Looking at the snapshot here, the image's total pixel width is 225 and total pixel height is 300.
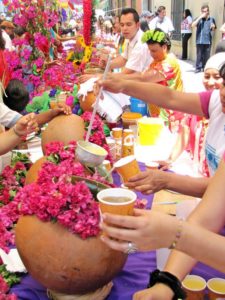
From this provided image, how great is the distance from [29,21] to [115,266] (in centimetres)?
200

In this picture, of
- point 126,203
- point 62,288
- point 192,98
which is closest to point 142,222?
point 126,203

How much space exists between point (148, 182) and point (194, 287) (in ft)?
1.37

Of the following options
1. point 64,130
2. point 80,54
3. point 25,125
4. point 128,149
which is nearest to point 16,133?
point 25,125

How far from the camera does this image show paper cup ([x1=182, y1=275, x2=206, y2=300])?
98 centimetres

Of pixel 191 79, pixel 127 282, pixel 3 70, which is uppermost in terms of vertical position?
pixel 3 70

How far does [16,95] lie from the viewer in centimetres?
271

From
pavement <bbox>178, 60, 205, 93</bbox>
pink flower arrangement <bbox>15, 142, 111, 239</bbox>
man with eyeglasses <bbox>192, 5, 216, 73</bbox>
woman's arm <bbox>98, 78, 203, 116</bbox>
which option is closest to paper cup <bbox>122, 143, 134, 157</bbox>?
woman's arm <bbox>98, 78, 203, 116</bbox>

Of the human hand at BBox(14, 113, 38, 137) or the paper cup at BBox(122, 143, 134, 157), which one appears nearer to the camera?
the human hand at BBox(14, 113, 38, 137)

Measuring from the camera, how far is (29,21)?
8.28ft

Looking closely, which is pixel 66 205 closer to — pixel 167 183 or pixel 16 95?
pixel 167 183

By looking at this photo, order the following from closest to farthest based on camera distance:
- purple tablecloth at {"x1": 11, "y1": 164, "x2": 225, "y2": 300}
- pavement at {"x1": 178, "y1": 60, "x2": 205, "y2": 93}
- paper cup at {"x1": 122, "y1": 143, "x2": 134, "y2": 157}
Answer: purple tablecloth at {"x1": 11, "y1": 164, "x2": 225, "y2": 300} → paper cup at {"x1": 122, "y1": 143, "x2": 134, "y2": 157} → pavement at {"x1": 178, "y1": 60, "x2": 205, "y2": 93}

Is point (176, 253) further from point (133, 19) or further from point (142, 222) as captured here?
point (133, 19)

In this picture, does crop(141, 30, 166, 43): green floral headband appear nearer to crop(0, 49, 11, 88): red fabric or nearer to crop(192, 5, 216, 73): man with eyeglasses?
crop(0, 49, 11, 88): red fabric

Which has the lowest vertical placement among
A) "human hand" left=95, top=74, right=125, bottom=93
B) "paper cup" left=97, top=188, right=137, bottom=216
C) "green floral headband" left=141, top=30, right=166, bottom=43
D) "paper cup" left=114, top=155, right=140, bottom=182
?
"paper cup" left=114, top=155, right=140, bottom=182
